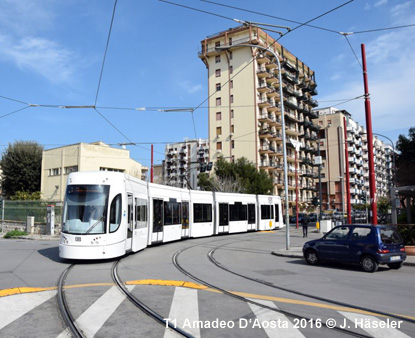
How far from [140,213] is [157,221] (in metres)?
2.75

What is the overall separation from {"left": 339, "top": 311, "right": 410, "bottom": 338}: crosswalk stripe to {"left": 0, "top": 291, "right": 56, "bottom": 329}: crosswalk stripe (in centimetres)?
534

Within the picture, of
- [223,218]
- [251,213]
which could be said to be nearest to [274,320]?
[223,218]

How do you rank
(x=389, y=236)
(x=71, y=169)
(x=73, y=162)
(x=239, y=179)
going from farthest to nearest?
1. (x=239, y=179)
2. (x=71, y=169)
3. (x=73, y=162)
4. (x=389, y=236)

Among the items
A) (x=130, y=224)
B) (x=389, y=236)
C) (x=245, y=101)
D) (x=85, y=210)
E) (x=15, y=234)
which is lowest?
(x=15, y=234)

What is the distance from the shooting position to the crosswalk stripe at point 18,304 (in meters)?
6.25

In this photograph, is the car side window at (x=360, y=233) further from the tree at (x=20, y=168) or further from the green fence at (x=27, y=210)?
the tree at (x=20, y=168)

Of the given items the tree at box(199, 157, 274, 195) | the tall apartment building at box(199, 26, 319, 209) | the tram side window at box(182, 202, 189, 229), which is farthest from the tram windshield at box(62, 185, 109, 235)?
the tall apartment building at box(199, 26, 319, 209)

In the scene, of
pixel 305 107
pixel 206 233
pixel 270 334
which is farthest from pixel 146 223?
pixel 305 107

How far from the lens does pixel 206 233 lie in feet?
82.1

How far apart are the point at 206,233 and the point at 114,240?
41.1 feet

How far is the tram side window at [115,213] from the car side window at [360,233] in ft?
25.4

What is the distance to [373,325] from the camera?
5988 millimetres

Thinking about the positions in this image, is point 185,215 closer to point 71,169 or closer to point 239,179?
point 71,169

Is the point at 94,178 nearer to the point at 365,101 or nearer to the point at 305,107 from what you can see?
the point at 365,101
